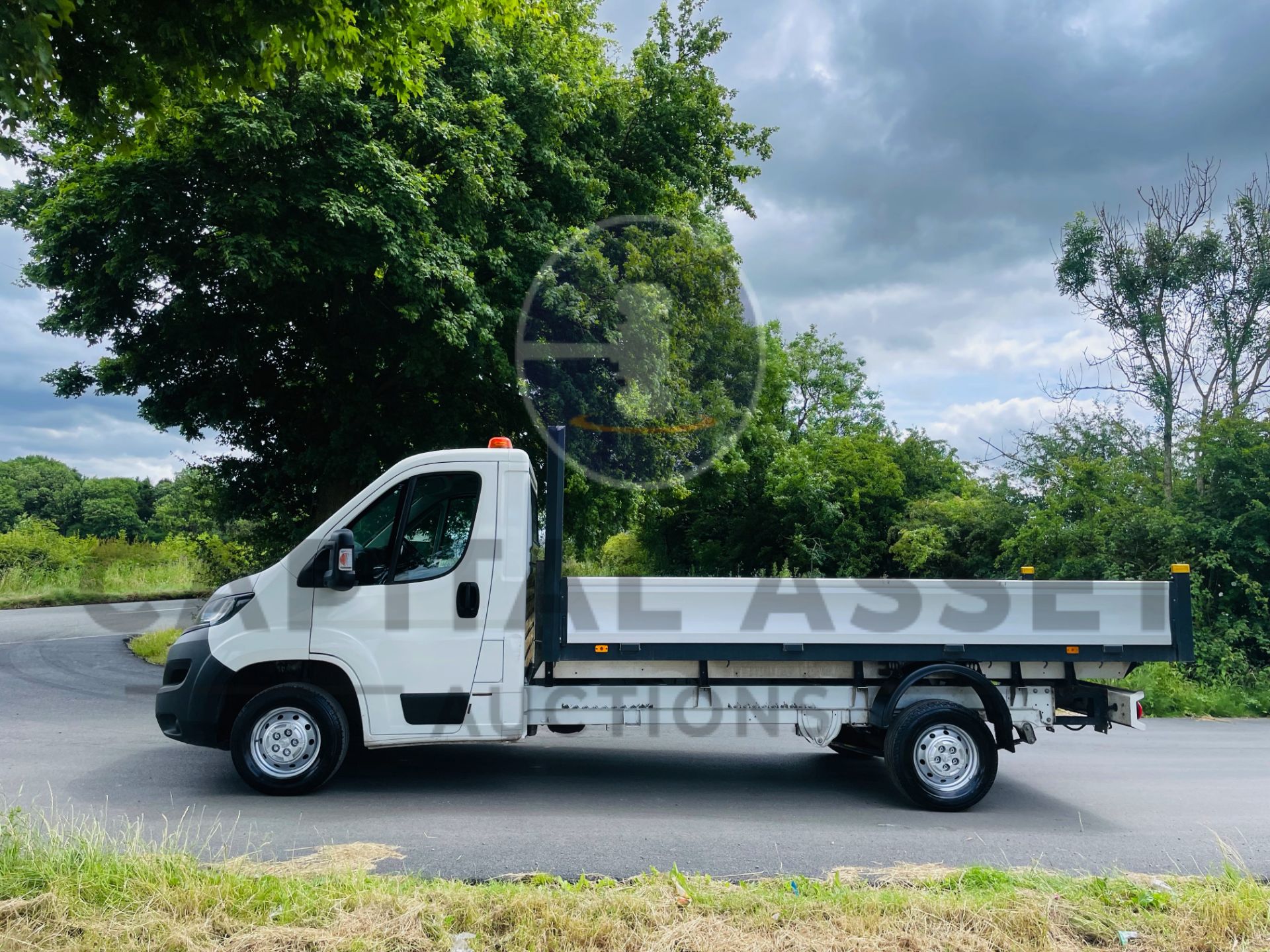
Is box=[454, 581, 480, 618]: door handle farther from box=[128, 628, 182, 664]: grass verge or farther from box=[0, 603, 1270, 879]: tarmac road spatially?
box=[128, 628, 182, 664]: grass verge

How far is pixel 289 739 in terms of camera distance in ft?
20.1

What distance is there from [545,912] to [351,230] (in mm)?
8697

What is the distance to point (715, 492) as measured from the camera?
22062mm

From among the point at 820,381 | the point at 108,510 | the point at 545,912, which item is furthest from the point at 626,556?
the point at 108,510

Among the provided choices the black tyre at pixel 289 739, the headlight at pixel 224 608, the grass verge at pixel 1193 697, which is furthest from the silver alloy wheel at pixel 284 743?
the grass verge at pixel 1193 697

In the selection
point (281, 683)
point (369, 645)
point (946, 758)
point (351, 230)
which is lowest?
point (946, 758)

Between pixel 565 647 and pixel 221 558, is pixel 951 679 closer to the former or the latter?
pixel 565 647

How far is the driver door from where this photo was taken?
20.1 feet

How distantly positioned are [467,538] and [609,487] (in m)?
9.40

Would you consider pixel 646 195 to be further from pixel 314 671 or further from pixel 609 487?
pixel 314 671

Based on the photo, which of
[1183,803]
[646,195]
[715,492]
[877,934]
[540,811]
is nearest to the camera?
[877,934]

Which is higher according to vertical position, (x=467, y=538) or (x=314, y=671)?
(x=467, y=538)

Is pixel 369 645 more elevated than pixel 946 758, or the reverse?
pixel 369 645

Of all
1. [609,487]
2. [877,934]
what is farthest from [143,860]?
[609,487]
